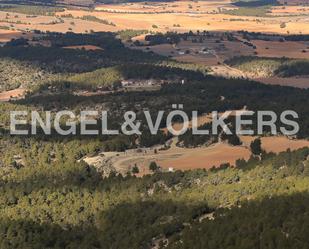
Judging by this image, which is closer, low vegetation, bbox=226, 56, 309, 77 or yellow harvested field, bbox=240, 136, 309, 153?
yellow harvested field, bbox=240, 136, 309, 153

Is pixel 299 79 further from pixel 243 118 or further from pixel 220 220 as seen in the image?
pixel 220 220

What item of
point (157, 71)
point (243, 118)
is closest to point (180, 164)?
point (243, 118)

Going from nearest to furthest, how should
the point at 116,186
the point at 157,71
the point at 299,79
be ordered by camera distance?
the point at 116,186 < the point at 157,71 < the point at 299,79

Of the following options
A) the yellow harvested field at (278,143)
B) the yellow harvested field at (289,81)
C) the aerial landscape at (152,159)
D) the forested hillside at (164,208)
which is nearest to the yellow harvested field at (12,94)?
the aerial landscape at (152,159)

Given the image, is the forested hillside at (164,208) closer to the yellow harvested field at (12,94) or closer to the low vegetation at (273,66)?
the yellow harvested field at (12,94)

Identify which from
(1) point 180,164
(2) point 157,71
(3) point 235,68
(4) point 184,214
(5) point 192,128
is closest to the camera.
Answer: (4) point 184,214

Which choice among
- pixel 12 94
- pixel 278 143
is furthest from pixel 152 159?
pixel 12 94

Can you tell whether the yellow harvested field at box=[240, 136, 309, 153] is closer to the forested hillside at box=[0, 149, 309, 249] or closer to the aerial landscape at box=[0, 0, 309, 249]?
the aerial landscape at box=[0, 0, 309, 249]

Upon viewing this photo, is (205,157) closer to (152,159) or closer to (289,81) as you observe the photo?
(152,159)

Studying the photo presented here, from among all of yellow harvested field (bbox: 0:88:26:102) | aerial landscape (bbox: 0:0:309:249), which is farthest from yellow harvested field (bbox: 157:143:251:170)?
yellow harvested field (bbox: 0:88:26:102)
